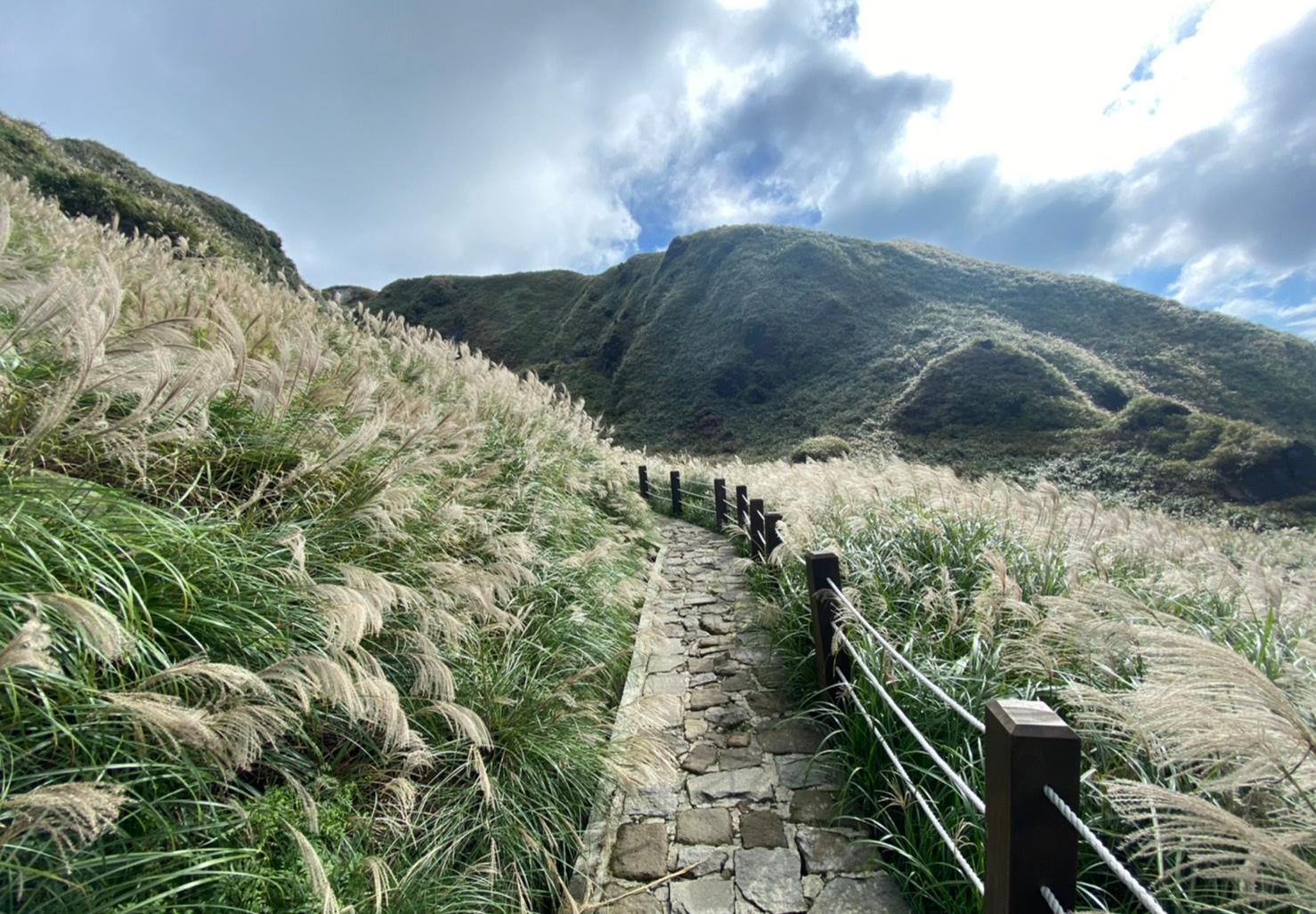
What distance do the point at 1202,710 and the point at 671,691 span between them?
130 inches

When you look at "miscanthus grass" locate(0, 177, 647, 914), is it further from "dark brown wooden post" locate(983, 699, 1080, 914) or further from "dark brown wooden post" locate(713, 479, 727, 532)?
"dark brown wooden post" locate(713, 479, 727, 532)

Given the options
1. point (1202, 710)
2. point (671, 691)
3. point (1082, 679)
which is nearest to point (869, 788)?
point (1082, 679)

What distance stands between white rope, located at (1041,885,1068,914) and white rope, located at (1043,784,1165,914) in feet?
0.51

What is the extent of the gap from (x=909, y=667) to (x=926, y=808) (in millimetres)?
547

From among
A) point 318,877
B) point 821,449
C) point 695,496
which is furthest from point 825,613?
point 821,449

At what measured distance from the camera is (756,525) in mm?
6809

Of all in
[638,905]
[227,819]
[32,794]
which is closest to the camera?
[32,794]

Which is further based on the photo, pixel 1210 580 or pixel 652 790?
pixel 1210 580

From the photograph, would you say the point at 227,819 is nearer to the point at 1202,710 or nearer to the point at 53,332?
the point at 53,332

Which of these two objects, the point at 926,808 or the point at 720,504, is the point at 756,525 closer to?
the point at 720,504

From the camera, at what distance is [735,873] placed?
2.52m

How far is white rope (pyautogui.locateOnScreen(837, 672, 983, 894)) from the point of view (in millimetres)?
1879

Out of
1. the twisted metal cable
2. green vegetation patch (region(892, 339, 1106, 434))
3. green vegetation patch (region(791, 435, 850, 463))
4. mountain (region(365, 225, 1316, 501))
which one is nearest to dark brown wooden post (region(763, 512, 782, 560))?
the twisted metal cable

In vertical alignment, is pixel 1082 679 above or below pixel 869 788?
above
